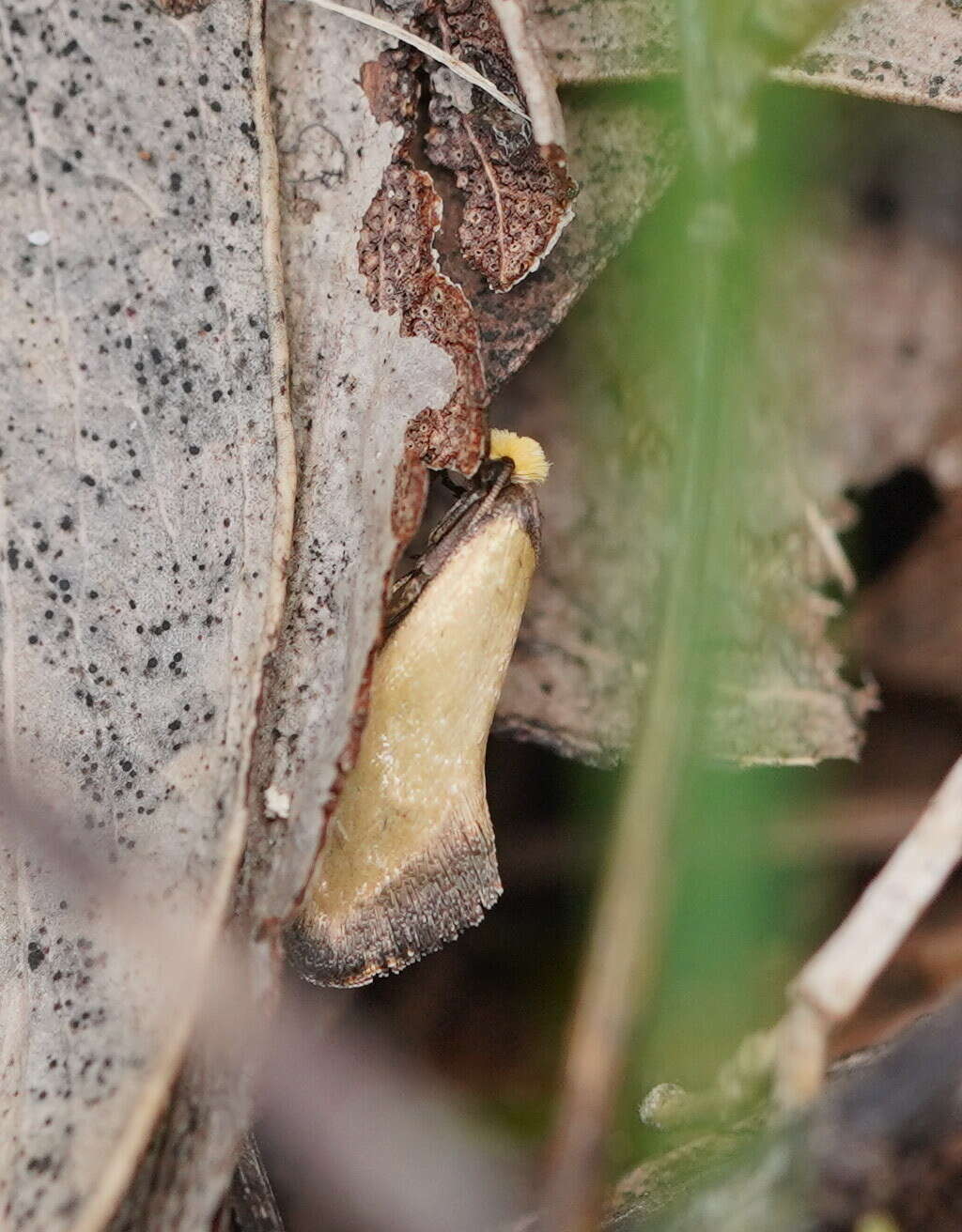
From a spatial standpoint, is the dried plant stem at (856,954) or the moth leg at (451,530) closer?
the dried plant stem at (856,954)

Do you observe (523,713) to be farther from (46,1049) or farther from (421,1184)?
(46,1049)

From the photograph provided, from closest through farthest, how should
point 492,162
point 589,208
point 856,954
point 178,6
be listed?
point 856,954 → point 178,6 → point 492,162 → point 589,208

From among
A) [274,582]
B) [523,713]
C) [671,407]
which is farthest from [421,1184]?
[671,407]

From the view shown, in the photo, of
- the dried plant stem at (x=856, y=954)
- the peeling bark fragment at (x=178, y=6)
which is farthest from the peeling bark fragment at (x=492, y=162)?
the dried plant stem at (x=856, y=954)

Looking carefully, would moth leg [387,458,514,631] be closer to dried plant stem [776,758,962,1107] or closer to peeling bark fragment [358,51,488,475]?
peeling bark fragment [358,51,488,475]

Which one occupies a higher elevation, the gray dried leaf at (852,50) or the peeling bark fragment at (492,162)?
the gray dried leaf at (852,50)

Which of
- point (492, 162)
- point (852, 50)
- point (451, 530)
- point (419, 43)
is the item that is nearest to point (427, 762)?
point (451, 530)

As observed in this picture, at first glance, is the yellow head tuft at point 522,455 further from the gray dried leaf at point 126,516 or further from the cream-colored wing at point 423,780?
the gray dried leaf at point 126,516

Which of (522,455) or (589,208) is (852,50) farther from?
(522,455)
